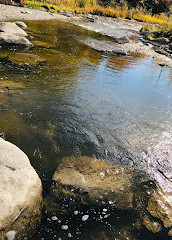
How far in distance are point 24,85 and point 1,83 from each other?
602 millimetres

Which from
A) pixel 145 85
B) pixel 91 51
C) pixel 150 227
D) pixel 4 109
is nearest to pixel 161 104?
pixel 145 85

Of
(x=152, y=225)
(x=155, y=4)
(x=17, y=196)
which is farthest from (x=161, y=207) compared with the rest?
(x=155, y=4)

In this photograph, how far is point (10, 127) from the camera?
12.2ft

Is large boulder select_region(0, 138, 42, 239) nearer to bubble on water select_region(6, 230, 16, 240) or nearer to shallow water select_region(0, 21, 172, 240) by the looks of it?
bubble on water select_region(6, 230, 16, 240)

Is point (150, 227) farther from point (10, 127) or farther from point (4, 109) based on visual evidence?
point (4, 109)

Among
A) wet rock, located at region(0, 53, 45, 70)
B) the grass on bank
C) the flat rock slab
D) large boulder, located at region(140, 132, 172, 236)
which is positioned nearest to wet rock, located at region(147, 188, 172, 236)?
large boulder, located at region(140, 132, 172, 236)

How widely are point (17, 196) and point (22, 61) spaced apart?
5.53 metres

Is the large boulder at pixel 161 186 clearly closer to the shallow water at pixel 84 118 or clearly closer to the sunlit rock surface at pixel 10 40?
the shallow water at pixel 84 118

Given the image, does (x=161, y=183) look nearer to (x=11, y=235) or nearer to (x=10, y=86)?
(x=11, y=235)

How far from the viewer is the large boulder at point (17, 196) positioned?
6.73ft

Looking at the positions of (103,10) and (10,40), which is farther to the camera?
(103,10)

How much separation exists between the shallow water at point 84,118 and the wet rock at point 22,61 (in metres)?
0.30

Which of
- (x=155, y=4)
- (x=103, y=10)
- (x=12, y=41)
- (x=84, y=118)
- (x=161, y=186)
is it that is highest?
(x=155, y=4)

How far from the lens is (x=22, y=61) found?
6.63 m
